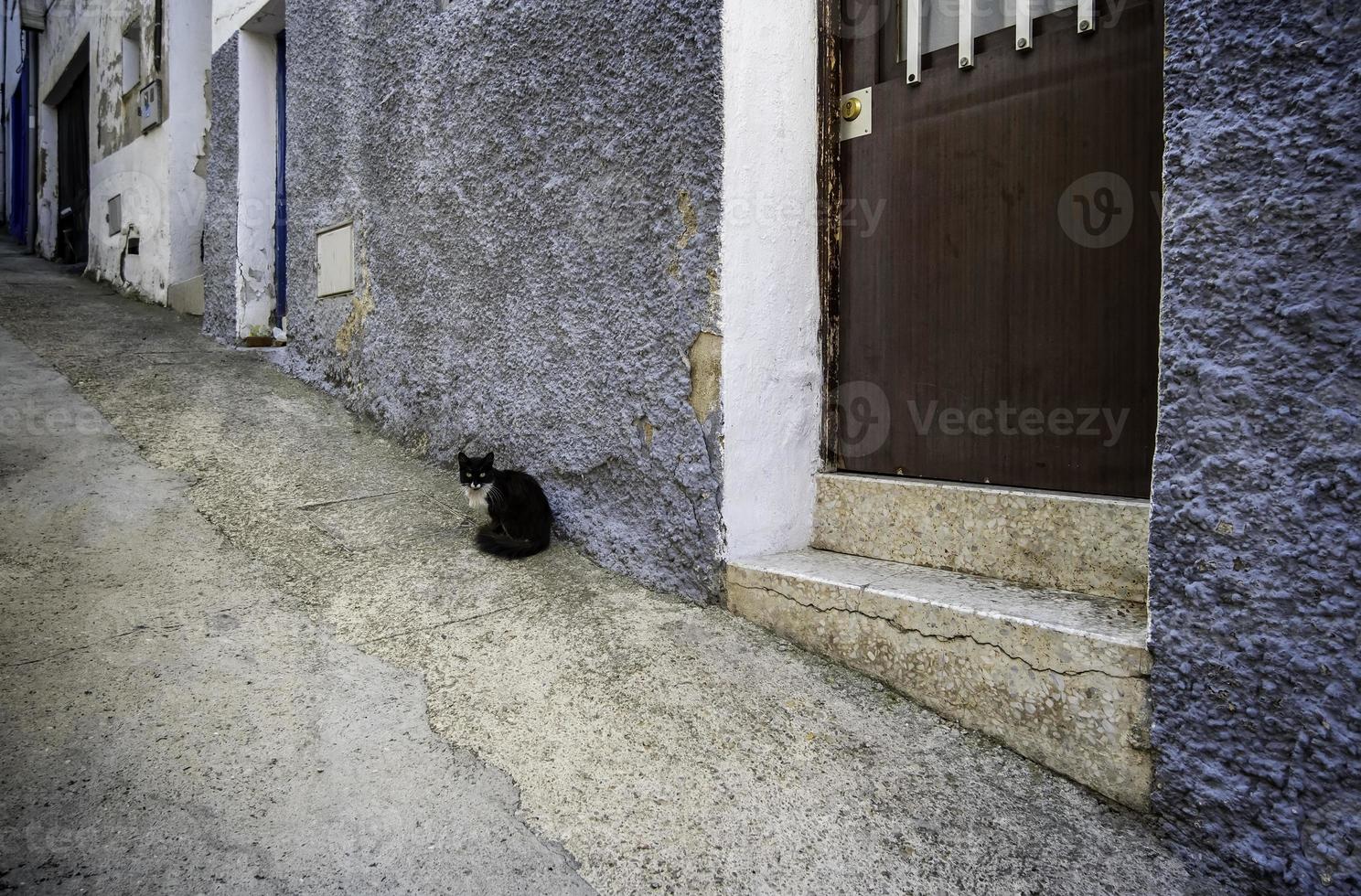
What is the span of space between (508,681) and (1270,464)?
5.80 feet

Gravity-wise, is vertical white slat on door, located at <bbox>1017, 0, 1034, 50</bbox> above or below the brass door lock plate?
above

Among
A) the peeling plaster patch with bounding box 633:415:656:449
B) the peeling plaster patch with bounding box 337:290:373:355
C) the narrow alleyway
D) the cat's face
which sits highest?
the peeling plaster patch with bounding box 337:290:373:355

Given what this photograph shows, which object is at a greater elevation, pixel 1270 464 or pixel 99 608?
pixel 1270 464

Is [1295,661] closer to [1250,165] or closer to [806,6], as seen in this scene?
[1250,165]

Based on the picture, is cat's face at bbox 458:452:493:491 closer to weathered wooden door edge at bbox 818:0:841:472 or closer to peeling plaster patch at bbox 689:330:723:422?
peeling plaster patch at bbox 689:330:723:422

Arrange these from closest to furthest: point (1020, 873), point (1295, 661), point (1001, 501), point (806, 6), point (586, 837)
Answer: point (1295, 661), point (1020, 873), point (586, 837), point (1001, 501), point (806, 6)

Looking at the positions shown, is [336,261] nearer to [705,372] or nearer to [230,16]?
[230,16]

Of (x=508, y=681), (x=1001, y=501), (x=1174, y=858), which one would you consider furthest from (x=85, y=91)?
(x=1174, y=858)

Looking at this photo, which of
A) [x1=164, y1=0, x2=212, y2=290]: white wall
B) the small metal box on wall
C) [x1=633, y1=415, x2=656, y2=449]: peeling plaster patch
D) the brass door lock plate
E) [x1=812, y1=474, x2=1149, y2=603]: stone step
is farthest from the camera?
the small metal box on wall

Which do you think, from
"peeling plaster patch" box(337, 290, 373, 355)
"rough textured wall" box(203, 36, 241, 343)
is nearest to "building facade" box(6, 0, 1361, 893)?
"peeling plaster patch" box(337, 290, 373, 355)

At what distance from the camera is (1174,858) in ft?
4.88

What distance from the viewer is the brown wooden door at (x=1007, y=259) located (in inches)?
77.0


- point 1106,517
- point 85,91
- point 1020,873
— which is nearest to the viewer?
point 1020,873

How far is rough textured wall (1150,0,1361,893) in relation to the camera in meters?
1.30
